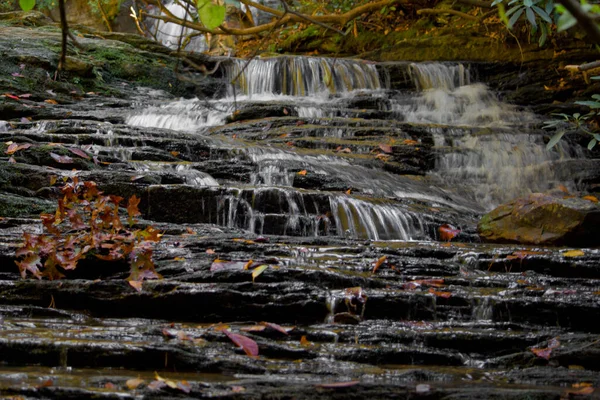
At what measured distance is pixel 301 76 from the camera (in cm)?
1268

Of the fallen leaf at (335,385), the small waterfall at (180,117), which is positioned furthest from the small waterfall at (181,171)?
the fallen leaf at (335,385)

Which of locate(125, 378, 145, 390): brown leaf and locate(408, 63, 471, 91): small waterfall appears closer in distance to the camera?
locate(125, 378, 145, 390): brown leaf

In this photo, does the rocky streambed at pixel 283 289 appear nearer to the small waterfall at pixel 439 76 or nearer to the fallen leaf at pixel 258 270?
the fallen leaf at pixel 258 270

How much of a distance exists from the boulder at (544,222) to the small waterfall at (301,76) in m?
7.04

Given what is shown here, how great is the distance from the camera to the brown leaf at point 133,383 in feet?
7.47

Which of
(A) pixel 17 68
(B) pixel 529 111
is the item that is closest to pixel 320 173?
(B) pixel 529 111

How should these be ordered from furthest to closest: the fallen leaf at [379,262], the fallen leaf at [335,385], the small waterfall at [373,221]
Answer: the small waterfall at [373,221]
the fallen leaf at [379,262]
the fallen leaf at [335,385]

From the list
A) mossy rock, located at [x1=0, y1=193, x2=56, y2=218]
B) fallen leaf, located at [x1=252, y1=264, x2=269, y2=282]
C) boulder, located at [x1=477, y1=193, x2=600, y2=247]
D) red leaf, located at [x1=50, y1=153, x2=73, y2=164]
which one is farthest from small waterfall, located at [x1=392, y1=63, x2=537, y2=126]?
fallen leaf, located at [x1=252, y1=264, x2=269, y2=282]

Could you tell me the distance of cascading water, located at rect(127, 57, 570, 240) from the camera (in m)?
5.62

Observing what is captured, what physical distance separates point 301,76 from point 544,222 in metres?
8.08

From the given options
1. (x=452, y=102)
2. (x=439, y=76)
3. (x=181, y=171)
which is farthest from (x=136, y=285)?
(x=439, y=76)

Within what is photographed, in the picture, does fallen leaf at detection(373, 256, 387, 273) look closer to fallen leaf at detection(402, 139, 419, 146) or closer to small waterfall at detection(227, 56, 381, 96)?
fallen leaf at detection(402, 139, 419, 146)

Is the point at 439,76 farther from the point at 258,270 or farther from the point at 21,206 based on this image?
the point at 258,270

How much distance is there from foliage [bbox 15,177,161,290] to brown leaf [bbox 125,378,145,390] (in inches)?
42.5
